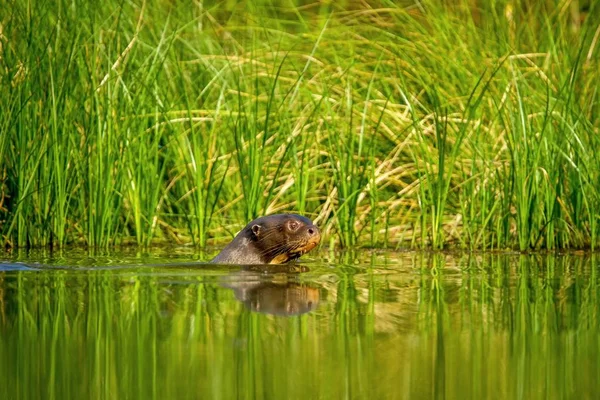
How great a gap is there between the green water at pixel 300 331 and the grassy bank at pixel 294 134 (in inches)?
43.3

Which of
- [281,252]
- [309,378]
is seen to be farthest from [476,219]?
[309,378]

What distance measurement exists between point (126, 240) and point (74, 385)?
5.04m

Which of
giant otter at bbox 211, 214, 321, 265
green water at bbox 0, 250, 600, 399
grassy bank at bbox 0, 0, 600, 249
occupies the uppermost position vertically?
grassy bank at bbox 0, 0, 600, 249

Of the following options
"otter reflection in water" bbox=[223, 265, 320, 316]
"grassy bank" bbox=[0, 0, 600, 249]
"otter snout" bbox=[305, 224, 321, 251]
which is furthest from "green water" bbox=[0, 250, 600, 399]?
"grassy bank" bbox=[0, 0, 600, 249]

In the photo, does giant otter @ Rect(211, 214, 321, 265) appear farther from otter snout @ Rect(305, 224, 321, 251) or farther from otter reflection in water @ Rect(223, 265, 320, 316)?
otter reflection in water @ Rect(223, 265, 320, 316)

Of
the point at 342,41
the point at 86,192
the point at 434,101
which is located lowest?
the point at 86,192

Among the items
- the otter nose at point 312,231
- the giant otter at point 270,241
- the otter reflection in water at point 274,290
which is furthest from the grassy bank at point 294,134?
the otter reflection in water at point 274,290

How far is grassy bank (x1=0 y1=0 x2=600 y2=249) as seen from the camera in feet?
25.6

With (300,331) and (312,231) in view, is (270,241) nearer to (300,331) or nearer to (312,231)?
(312,231)

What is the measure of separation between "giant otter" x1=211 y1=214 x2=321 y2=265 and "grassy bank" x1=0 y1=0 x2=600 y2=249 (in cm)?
76

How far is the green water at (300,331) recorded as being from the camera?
137 inches

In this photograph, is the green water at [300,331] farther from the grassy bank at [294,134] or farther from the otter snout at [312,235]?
the grassy bank at [294,134]

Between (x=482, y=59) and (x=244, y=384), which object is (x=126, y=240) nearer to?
(x=482, y=59)

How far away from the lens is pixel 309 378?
353cm
